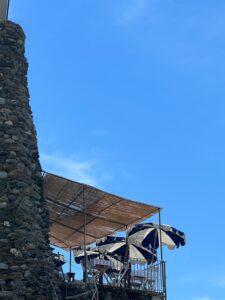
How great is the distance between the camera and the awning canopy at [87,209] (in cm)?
1587

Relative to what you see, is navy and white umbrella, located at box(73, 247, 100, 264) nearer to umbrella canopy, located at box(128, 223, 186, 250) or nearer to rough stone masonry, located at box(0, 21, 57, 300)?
umbrella canopy, located at box(128, 223, 186, 250)

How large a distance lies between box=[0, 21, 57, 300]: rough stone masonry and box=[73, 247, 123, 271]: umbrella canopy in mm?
3525

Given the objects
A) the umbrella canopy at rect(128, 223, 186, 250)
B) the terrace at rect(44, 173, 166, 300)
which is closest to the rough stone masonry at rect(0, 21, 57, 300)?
the terrace at rect(44, 173, 166, 300)

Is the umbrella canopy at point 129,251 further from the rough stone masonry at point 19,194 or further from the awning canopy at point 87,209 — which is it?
the rough stone masonry at point 19,194

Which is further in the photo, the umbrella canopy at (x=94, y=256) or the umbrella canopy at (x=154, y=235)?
the umbrella canopy at (x=154, y=235)

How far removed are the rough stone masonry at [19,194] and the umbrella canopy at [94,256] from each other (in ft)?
11.6

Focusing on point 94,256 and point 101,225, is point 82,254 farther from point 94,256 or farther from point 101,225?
point 101,225

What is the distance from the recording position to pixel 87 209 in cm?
1727

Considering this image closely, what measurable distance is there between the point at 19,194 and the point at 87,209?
445cm

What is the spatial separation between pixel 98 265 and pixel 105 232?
3.73m

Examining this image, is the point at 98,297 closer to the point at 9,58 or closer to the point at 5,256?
the point at 5,256

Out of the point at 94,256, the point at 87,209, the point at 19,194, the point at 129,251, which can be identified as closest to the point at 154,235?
the point at 129,251

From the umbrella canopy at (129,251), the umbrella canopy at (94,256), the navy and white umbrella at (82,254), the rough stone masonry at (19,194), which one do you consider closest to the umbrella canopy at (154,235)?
the umbrella canopy at (129,251)

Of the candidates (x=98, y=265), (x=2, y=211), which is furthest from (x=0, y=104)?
(x=98, y=265)
